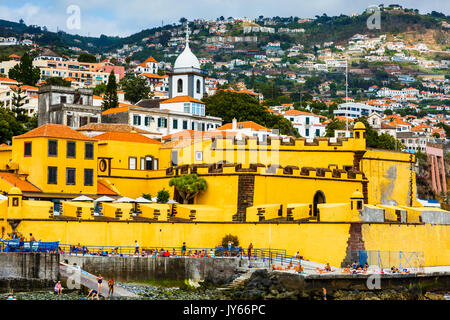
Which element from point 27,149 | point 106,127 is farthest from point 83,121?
point 27,149

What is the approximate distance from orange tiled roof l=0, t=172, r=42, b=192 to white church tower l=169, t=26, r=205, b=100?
39.1m

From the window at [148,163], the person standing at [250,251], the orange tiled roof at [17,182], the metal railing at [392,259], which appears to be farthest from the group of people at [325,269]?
the window at [148,163]

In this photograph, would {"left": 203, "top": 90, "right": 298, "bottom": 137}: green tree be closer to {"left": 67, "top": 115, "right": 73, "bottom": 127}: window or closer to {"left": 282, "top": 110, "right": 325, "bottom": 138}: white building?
{"left": 67, "top": 115, "right": 73, "bottom": 127}: window

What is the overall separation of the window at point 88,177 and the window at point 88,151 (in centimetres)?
83

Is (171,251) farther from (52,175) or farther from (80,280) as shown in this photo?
(52,175)

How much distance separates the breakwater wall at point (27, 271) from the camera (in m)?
39.5

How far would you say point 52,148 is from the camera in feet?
170

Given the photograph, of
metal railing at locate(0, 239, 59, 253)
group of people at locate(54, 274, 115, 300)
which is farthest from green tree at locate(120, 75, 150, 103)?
group of people at locate(54, 274, 115, 300)

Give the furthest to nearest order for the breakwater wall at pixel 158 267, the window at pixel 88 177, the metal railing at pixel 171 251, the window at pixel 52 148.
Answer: the window at pixel 88 177, the window at pixel 52 148, the metal railing at pixel 171 251, the breakwater wall at pixel 158 267

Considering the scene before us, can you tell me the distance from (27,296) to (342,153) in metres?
23.7

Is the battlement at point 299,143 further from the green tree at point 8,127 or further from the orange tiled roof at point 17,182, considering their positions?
the green tree at point 8,127

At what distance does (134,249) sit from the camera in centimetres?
4569

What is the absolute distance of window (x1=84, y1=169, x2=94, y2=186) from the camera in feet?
175
